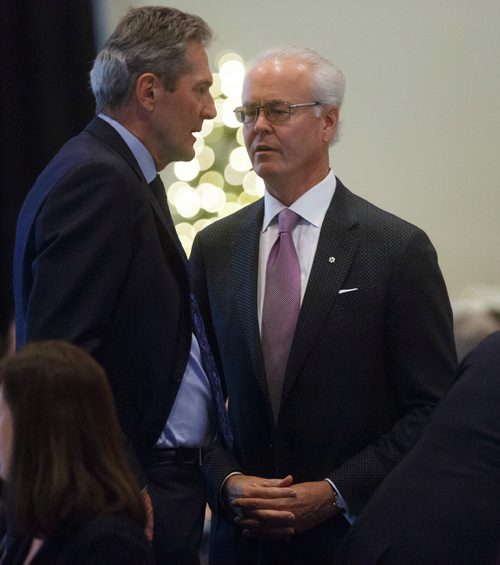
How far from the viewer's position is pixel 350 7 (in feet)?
17.8

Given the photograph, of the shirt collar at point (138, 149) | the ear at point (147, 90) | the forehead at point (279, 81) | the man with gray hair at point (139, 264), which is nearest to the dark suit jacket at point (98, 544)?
the man with gray hair at point (139, 264)

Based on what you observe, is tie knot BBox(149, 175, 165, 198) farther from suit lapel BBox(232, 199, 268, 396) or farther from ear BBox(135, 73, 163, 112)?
suit lapel BBox(232, 199, 268, 396)

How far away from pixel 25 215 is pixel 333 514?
1.01 metres

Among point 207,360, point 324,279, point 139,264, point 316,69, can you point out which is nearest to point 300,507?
point 207,360

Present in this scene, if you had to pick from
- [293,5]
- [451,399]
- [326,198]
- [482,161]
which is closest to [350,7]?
[293,5]

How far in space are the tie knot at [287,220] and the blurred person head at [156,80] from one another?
0.32m

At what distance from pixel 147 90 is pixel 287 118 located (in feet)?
1.42

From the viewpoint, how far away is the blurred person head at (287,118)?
2859 mm

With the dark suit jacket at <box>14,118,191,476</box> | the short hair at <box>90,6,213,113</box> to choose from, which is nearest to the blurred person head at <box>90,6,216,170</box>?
the short hair at <box>90,6,213,113</box>

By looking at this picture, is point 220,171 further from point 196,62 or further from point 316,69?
point 196,62

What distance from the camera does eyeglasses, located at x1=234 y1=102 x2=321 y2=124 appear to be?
2873mm

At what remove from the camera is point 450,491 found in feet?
6.61

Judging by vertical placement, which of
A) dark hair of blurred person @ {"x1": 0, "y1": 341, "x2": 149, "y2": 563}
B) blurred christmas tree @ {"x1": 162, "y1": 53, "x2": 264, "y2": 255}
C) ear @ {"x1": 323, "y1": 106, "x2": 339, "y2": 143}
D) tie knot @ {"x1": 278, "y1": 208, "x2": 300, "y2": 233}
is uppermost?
ear @ {"x1": 323, "y1": 106, "x2": 339, "y2": 143}

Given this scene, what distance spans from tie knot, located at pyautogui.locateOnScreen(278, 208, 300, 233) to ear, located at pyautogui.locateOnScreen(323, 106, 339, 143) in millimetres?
250
